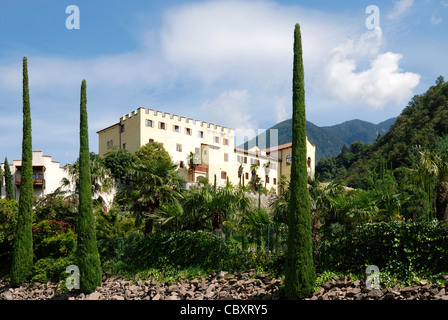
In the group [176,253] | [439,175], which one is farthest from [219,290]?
[439,175]

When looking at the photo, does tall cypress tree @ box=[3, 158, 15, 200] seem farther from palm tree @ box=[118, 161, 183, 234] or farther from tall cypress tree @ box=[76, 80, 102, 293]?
tall cypress tree @ box=[76, 80, 102, 293]

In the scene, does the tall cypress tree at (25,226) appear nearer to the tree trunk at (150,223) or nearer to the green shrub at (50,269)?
the green shrub at (50,269)

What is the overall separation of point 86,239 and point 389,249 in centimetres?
1256

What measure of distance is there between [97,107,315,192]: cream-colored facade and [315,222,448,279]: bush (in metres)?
40.5

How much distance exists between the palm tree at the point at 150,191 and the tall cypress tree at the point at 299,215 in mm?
10205

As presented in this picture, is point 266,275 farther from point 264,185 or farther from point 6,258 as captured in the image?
point 264,185

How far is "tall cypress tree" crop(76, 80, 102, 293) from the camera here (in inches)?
702

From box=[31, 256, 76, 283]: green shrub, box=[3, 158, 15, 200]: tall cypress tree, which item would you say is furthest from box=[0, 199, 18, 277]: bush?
box=[3, 158, 15, 200]: tall cypress tree

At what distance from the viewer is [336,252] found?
1410 centimetres

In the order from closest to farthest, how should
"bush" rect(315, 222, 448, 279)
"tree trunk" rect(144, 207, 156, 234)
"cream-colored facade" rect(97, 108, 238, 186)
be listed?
"bush" rect(315, 222, 448, 279) < "tree trunk" rect(144, 207, 156, 234) < "cream-colored facade" rect(97, 108, 238, 186)

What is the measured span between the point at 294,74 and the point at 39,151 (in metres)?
35.5

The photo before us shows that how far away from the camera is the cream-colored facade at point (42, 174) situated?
139 ft
